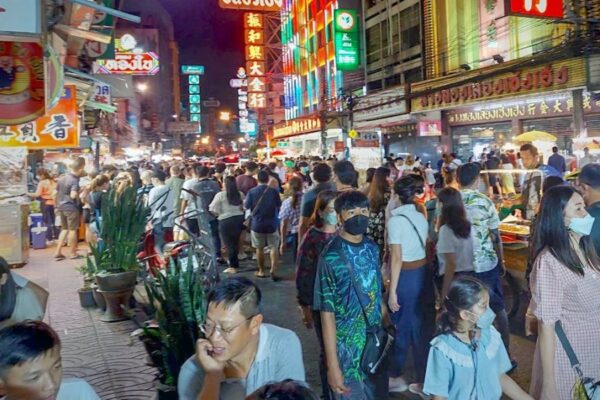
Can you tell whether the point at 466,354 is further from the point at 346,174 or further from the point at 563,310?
the point at 346,174

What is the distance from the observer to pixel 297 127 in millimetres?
38906

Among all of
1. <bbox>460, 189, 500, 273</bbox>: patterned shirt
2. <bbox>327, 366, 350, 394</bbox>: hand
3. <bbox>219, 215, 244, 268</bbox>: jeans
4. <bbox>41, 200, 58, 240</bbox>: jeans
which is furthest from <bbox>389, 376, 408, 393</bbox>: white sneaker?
<bbox>41, 200, 58, 240</bbox>: jeans

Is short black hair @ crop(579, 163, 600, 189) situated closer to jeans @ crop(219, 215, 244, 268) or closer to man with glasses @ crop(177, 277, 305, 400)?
man with glasses @ crop(177, 277, 305, 400)

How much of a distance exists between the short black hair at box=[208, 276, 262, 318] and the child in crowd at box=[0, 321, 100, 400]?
0.69m

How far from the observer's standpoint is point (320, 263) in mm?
3508

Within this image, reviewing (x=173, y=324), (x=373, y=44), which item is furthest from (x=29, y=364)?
(x=373, y=44)

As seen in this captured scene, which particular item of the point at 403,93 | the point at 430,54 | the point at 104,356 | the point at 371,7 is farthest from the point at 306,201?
the point at 371,7

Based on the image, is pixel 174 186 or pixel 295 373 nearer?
pixel 295 373

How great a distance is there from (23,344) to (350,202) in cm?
225

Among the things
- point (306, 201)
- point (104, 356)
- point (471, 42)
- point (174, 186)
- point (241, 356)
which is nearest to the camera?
point (241, 356)

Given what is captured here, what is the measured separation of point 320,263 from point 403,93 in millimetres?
21774

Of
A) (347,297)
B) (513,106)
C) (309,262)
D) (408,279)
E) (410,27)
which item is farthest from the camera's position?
(410,27)

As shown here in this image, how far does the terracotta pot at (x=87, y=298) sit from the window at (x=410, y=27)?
75.1 feet

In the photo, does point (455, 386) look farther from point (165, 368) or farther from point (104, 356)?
point (104, 356)
